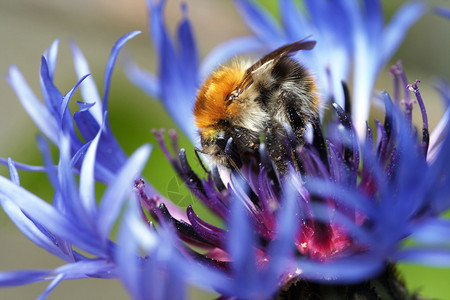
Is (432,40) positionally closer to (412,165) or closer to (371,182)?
(371,182)

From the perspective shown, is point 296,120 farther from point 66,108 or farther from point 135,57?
point 135,57

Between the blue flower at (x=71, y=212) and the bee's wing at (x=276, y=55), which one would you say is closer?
the blue flower at (x=71, y=212)

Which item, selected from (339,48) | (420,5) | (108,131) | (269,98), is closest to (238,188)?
(269,98)

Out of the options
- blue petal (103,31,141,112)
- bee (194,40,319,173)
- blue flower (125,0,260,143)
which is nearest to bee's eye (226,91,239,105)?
bee (194,40,319,173)

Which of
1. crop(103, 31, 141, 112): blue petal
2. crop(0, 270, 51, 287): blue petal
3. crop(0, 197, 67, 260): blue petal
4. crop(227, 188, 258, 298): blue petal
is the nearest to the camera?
crop(227, 188, 258, 298): blue petal

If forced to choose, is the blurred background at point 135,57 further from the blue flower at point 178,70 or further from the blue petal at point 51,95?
the blue petal at point 51,95

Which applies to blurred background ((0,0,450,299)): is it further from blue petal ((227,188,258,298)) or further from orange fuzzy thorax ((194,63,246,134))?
blue petal ((227,188,258,298))

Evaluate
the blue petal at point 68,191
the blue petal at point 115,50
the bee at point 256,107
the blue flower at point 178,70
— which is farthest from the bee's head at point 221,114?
the blue flower at point 178,70
